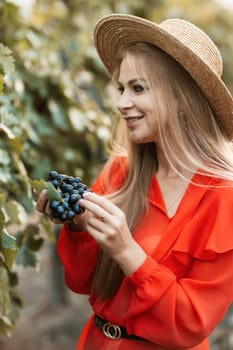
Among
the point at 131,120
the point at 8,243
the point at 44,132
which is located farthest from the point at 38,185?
the point at 44,132

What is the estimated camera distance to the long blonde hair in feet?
6.37

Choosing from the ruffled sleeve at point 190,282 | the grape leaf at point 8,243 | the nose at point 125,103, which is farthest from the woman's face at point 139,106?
the grape leaf at point 8,243

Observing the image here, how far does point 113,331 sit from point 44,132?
133 cm

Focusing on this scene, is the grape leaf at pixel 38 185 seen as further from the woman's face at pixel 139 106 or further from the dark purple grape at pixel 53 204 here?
the woman's face at pixel 139 106

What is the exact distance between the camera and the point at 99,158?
3658 millimetres

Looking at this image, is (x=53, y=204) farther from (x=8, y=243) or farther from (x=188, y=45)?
(x=188, y=45)

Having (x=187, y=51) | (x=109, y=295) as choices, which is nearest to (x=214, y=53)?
(x=187, y=51)

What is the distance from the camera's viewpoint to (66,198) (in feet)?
5.73

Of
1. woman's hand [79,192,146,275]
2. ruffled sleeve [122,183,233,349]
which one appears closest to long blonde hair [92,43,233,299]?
ruffled sleeve [122,183,233,349]

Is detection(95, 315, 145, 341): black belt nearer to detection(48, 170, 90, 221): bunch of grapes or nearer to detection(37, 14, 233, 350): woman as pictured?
detection(37, 14, 233, 350): woman

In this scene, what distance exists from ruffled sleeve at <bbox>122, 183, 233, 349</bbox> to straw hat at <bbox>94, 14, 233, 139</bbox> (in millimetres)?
254

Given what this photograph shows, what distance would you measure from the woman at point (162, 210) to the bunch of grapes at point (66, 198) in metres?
0.03

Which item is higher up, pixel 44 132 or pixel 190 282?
pixel 44 132

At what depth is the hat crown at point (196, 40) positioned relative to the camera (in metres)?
1.93
